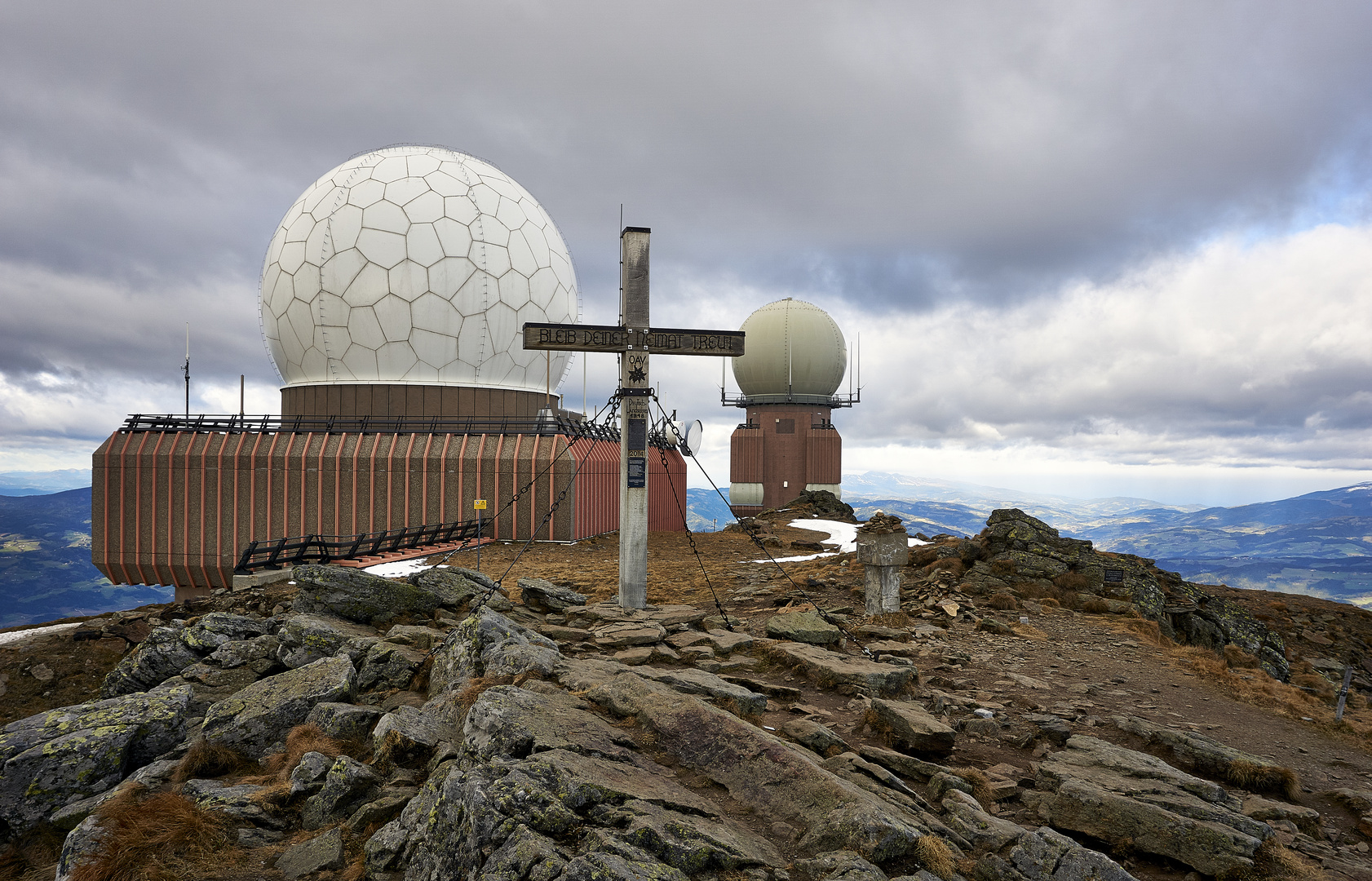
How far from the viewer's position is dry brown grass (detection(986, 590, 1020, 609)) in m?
12.7

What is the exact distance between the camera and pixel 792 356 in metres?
41.9

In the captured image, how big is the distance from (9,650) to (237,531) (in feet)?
37.6

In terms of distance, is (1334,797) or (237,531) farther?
(237,531)

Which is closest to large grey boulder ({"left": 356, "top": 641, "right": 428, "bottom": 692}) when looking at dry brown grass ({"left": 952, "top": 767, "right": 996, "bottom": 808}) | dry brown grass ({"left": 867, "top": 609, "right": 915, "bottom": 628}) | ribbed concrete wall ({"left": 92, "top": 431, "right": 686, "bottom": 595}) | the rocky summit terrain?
the rocky summit terrain

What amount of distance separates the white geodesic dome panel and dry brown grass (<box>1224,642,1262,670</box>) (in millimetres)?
19946

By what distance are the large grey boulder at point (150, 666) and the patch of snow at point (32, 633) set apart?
515 cm

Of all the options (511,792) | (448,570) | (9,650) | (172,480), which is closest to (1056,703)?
(511,792)

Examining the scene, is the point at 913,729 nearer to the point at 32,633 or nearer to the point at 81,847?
the point at 81,847

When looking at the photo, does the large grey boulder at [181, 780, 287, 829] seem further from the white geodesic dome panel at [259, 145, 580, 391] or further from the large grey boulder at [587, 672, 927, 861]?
the white geodesic dome panel at [259, 145, 580, 391]

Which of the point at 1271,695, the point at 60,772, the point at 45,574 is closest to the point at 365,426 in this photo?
the point at 60,772

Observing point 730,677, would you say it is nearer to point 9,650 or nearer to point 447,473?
point 9,650

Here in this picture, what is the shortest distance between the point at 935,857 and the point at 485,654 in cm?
438

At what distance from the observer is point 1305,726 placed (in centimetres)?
800

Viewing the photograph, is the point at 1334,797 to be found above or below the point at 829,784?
below
